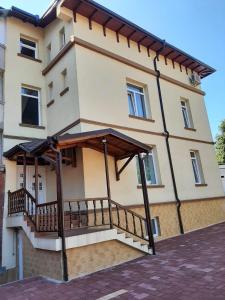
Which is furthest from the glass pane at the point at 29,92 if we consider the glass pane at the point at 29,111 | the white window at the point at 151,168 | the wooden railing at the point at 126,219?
the wooden railing at the point at 126,219

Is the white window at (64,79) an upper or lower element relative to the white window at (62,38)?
lower

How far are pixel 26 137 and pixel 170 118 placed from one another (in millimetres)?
6735

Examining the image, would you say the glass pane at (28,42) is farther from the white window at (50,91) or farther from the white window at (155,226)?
the white window at (155,226)

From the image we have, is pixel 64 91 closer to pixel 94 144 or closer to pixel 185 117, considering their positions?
pixel 94 144

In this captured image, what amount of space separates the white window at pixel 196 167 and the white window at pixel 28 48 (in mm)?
9210

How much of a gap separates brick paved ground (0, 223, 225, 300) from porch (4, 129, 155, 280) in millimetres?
698

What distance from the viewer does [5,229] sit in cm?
909

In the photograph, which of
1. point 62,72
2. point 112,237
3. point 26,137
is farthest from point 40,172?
point 112,237

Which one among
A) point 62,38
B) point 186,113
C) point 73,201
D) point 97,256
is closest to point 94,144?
point 73,201

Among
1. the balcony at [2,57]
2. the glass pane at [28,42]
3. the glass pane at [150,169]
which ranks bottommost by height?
the glass pane at [150,169]

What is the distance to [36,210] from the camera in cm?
724

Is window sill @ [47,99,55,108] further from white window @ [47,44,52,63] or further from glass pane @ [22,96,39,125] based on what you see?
white window @ [47,44,52,63]

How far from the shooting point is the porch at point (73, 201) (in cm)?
665

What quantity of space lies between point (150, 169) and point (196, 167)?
342cm
